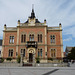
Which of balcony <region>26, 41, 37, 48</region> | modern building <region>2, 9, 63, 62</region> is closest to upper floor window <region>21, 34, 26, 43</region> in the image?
modern building <region>2, 9, 63, 62</region>

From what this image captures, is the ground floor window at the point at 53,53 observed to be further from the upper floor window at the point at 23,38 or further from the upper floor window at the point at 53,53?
the upper floor window at the point at 23,38

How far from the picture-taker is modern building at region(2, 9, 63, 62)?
2869 cm

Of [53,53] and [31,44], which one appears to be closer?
[31,44]

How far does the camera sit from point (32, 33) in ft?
98.4

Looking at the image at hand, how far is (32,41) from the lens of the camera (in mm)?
28266

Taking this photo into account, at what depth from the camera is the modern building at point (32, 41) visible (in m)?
28.7

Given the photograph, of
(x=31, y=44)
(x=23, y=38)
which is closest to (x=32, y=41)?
(x=31, y=44)

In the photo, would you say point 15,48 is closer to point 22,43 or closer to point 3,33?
point 22,43

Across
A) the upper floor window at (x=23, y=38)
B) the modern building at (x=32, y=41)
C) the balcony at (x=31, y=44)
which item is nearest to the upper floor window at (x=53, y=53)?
the modern building at (x=32, y=41)

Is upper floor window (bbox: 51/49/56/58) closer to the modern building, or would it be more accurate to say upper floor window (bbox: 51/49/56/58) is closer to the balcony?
the modern building

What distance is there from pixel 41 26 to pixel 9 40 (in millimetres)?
11153

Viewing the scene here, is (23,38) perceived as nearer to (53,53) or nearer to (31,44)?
(31,44)

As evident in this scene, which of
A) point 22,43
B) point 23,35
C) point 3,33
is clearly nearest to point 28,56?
point 22,43

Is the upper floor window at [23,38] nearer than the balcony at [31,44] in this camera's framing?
No
